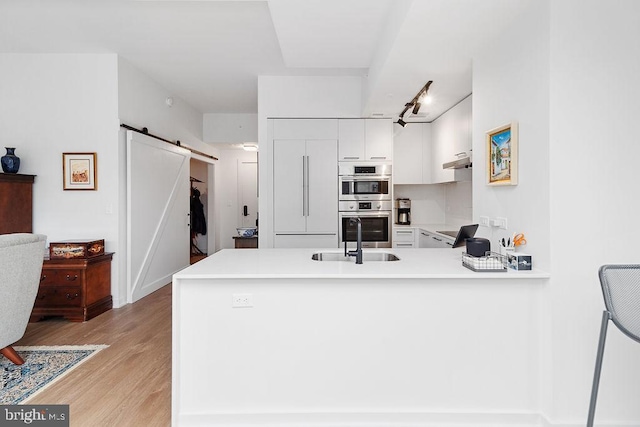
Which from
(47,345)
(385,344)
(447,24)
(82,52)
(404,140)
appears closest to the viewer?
(385,344)

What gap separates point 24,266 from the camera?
2619 millimetres

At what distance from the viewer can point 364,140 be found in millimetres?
4648

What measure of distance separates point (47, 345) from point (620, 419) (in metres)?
4.11

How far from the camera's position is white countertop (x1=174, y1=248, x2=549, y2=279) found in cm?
191

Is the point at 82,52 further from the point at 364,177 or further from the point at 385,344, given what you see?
the point at 385,344

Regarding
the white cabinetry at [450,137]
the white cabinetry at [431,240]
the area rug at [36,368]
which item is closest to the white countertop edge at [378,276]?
the area rug at [36,368]

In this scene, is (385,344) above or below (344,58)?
below

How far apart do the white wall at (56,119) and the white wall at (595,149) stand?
4227 millimetres

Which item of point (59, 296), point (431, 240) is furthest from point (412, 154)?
point (59, 296)

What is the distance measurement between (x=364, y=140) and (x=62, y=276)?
12.3 ft

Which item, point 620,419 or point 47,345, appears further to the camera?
point 47,345

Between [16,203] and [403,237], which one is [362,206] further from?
[16,203]

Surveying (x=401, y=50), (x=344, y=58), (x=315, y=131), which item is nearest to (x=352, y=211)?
(x=315, y=131)

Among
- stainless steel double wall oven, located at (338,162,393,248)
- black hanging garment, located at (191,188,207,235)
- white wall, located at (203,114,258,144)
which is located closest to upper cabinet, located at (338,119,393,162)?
stainless steel double wall oven, located at (338,162,393,248)
